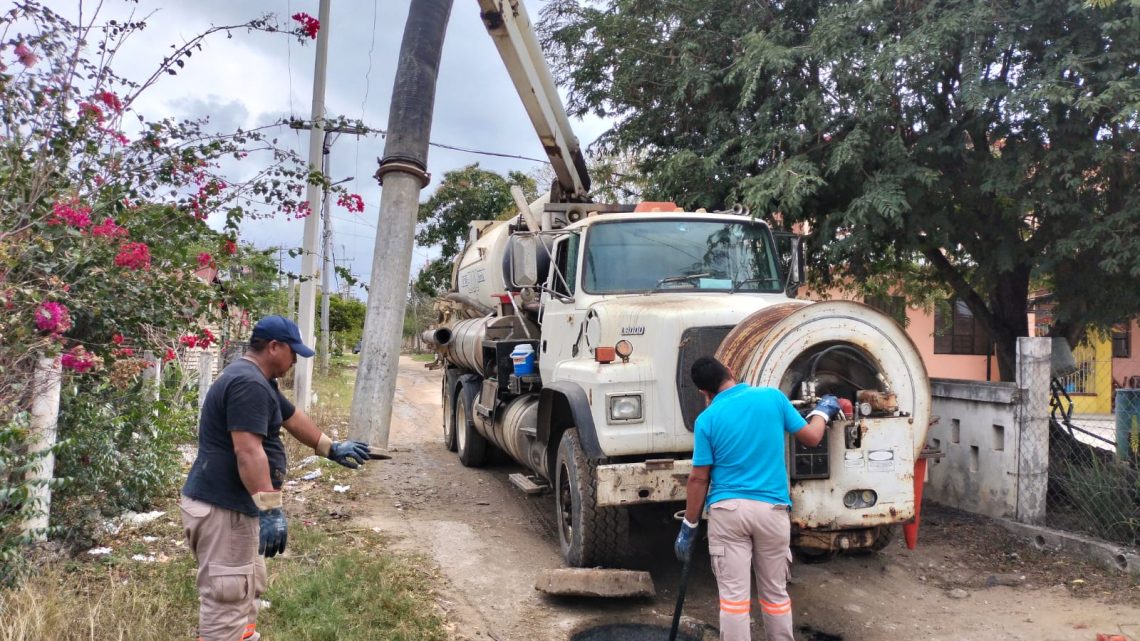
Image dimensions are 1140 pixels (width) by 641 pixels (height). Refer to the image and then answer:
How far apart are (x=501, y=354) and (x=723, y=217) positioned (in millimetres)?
2541

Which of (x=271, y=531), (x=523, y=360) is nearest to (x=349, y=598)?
(x=271, y=531)

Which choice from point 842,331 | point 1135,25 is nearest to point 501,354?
point 842,331

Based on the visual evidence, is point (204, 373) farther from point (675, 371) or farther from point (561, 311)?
point (675, 371)

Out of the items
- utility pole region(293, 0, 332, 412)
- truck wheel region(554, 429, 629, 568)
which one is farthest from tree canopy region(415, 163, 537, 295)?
truck wheel region(554, 429, 629, 568)

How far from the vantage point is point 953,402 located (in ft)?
24.0

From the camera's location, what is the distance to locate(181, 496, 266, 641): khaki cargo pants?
3.56 m

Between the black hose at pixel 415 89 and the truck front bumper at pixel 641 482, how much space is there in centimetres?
216

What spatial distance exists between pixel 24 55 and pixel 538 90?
506 cm

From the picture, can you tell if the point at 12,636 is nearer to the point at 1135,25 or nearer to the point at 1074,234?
the point at 1074,234

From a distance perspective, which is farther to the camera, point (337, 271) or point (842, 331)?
point (337, 271)

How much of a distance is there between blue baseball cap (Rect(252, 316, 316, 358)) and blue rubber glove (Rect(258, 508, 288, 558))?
723 millimetres

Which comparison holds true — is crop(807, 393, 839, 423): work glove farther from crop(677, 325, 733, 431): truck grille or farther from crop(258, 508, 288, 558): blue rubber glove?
crop(258, 508, 288, 558): blue rubber glove

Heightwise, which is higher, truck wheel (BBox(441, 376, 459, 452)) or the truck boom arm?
the truck boom arm

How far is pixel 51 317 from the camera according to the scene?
406 centimetres
